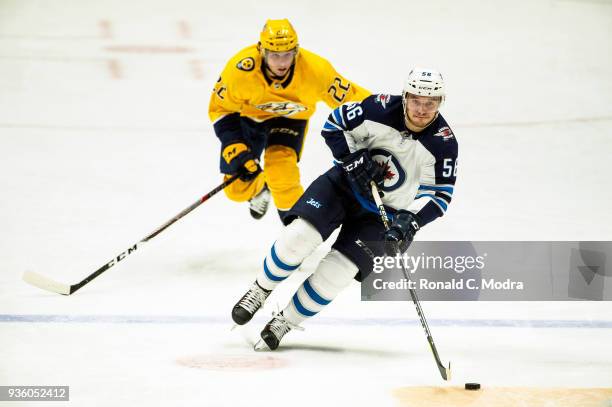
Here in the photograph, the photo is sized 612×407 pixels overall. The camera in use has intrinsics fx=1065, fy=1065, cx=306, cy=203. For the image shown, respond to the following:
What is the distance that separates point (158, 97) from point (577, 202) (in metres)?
3.40

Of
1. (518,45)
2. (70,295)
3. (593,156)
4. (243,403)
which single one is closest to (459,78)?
(518,45)

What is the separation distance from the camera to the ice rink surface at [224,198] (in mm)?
4164

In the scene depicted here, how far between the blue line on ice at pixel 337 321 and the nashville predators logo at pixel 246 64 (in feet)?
4.46

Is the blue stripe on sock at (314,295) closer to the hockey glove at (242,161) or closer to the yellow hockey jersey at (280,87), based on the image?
the hockey glove at (242,161)

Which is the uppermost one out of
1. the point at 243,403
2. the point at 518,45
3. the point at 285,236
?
the point at 518,45

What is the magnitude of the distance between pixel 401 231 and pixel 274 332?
690 mm

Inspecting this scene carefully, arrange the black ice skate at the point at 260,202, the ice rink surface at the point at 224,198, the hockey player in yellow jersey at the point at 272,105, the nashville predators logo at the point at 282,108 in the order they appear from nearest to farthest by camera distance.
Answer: the ice rink surface at the point at 224,198
the hockey player in yellow jersey at the point at 272,105
the nashville predators logo at the point at 282,108
the black ice skate at the point at 260,202

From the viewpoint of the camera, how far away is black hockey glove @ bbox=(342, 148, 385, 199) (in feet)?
14.2

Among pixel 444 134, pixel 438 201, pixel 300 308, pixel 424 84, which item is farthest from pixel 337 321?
pixel 424 84

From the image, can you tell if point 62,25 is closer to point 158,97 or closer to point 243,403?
point 158,97

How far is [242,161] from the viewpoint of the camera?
5527mm

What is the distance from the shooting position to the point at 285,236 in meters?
4.39

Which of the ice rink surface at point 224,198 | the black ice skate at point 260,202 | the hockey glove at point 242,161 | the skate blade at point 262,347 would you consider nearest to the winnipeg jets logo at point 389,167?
the ice rink surface at point 224,198

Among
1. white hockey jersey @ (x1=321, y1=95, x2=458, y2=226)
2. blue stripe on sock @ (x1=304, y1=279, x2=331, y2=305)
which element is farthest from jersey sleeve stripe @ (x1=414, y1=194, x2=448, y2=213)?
blue stripe on sock @ (x1=304, y1=279, x2=331, y2=305)
